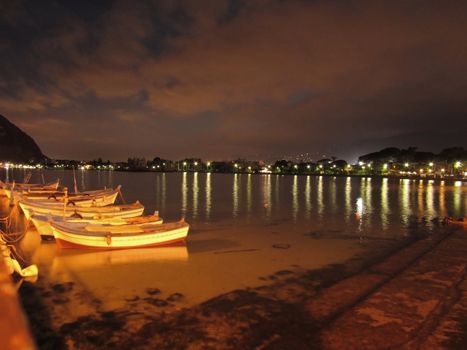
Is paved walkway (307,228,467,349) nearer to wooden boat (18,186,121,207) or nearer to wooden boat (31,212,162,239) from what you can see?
wooden boat (31,212,162,239)

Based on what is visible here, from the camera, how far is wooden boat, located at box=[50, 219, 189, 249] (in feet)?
56.0

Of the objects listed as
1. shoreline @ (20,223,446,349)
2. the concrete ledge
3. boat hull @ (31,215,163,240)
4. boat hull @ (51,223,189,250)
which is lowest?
shoreline @ (20,223,446,349)

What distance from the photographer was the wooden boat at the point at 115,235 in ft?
56.0

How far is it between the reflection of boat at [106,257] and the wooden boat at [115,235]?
0.29m

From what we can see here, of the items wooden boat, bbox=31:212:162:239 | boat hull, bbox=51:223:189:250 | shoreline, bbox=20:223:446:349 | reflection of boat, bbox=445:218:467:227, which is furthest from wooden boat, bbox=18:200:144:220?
reflection of boat, bbox=445:218:467:227

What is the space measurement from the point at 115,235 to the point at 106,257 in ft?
4.17

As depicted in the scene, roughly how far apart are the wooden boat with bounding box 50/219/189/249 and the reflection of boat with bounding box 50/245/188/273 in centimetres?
29

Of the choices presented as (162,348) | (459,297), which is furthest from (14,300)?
(459,297)

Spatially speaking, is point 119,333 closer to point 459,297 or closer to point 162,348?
point 162,348

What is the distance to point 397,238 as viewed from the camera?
75.2 feet

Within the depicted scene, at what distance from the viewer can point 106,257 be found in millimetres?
16297

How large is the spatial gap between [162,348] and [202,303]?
2.98 meters

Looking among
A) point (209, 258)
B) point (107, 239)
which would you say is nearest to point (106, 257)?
point (107, 239)

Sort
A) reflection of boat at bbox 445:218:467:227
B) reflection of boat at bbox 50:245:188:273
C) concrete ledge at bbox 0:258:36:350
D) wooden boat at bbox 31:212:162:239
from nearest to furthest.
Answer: concrete ledge at bbox 0:258:36:350, reflection of boat at bbox 50:245:188:273, wooden boat at bbox 31:212:162:239, reflection of boat at bbox 445:218:467:227
